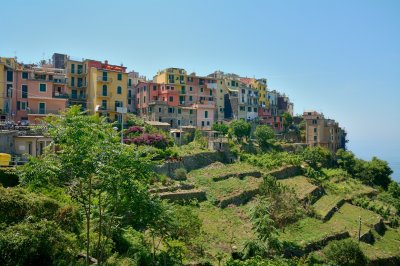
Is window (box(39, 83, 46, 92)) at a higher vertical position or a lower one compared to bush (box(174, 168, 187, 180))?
higher

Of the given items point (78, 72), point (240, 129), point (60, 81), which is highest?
point (78, 72)

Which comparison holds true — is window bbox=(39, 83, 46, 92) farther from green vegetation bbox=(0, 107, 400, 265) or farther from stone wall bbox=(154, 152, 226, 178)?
stone wall bbox=(154, 152, 226, 178)

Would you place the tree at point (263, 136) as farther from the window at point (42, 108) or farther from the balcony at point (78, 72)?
the window at point (42, 108)

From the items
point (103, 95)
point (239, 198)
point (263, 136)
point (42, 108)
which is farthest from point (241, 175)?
point (42, 108)

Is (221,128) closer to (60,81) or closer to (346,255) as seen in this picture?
(60,81)

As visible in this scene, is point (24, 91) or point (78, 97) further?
point (78, 97)

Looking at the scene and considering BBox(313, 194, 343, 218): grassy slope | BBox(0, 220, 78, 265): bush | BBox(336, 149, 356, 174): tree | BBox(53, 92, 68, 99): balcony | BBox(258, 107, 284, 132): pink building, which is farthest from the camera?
BBox(258, 107, 284, 132): pink building

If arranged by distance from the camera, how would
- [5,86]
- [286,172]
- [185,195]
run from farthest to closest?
[286,172] < [5,86] < [185,195]

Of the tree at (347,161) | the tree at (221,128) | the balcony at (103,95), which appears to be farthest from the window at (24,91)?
the tree at (347,161)

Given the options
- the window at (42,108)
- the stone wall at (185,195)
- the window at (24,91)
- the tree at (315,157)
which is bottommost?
the stone wall at (185,195)

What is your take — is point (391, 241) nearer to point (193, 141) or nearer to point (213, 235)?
point (213, 235)

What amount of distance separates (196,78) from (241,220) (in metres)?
38.0

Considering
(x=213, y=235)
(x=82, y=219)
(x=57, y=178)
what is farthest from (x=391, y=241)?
(x=57, y=178)

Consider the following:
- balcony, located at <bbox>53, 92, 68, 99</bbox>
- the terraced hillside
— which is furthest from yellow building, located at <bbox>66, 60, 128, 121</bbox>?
the terraced hillside
